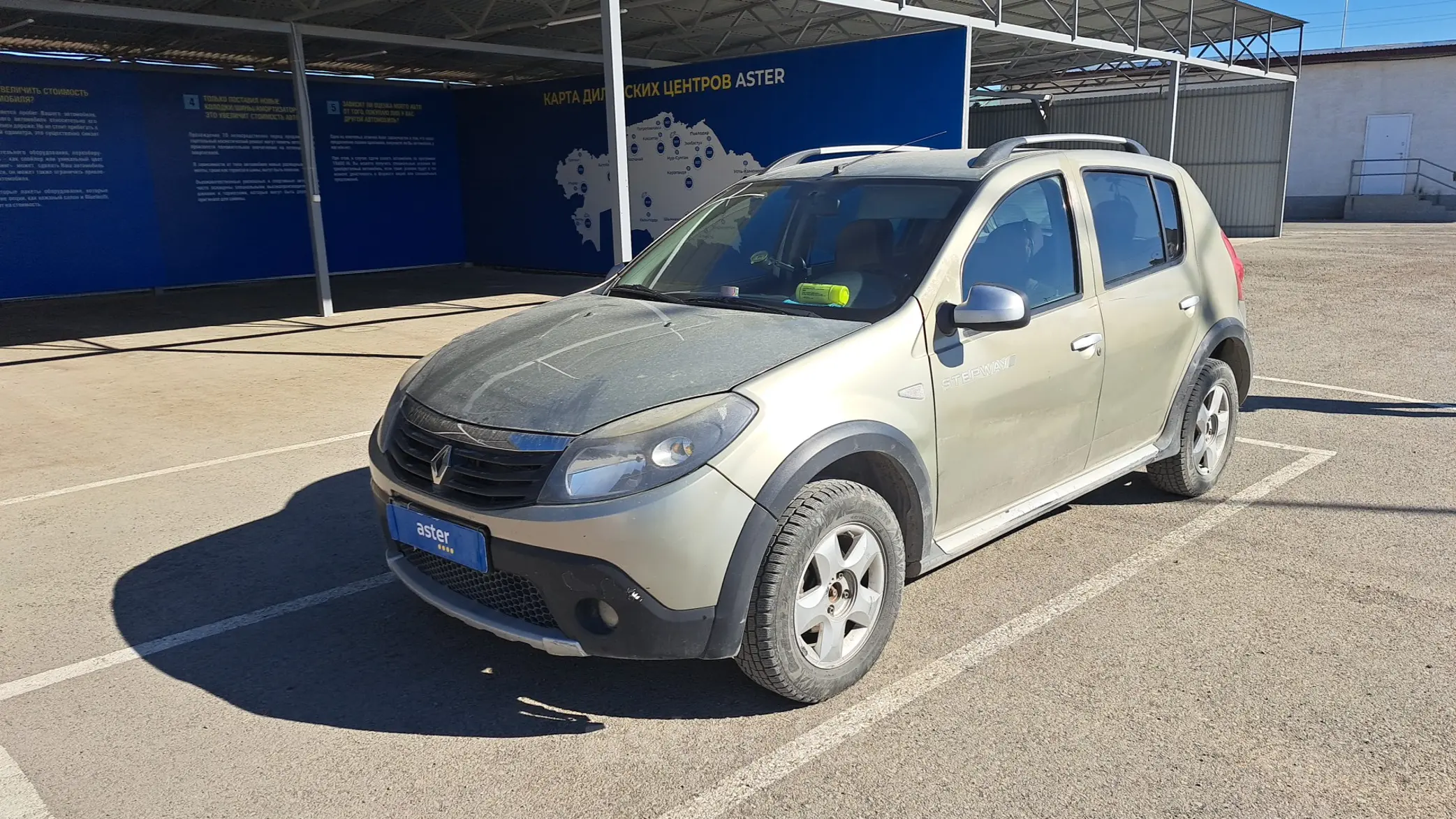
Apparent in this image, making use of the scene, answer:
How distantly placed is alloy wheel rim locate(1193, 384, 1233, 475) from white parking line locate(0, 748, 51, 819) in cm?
488

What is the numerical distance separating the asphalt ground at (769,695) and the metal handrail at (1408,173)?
1275 inches

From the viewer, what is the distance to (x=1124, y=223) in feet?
15.2

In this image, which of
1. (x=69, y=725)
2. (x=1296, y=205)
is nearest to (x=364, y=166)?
(x=69, y=725)

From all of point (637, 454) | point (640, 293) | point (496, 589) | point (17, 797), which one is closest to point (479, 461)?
point (496, 589)

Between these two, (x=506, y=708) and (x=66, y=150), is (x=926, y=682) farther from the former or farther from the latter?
(x=66, y=150)

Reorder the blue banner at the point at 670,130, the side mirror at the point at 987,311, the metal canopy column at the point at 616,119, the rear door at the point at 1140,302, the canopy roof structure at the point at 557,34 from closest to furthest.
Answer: the side mirror at the point at 987,311 → the rear door at the point at 1140,302 → the metal canopy column at the point at 616,119 → the canopy roof structure at the point at 557,34 → the blue banner at the point at 670,130

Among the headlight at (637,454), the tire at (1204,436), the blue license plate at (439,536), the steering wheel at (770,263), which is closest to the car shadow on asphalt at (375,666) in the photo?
the blue license plate at (439,536)

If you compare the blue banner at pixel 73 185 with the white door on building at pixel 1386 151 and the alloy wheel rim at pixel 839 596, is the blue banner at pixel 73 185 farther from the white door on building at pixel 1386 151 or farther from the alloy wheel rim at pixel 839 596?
the white door on building at pixel 1386 151

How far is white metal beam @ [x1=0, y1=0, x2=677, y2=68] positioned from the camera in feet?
38.9

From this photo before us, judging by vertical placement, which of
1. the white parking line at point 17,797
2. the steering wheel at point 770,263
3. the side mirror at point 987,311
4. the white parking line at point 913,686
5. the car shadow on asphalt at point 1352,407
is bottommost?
the white parking line at point 913,686

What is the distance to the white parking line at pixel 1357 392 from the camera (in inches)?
290

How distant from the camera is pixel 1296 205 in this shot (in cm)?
3366

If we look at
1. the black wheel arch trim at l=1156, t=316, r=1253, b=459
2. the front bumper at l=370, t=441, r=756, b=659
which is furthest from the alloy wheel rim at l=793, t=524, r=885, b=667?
the black wheel arch trim at l=1156, t=316, r=1253, b=459

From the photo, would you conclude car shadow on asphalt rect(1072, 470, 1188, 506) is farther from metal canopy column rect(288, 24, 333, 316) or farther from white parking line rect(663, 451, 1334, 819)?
metal canopy column rect(288, 24, 333, 316)
